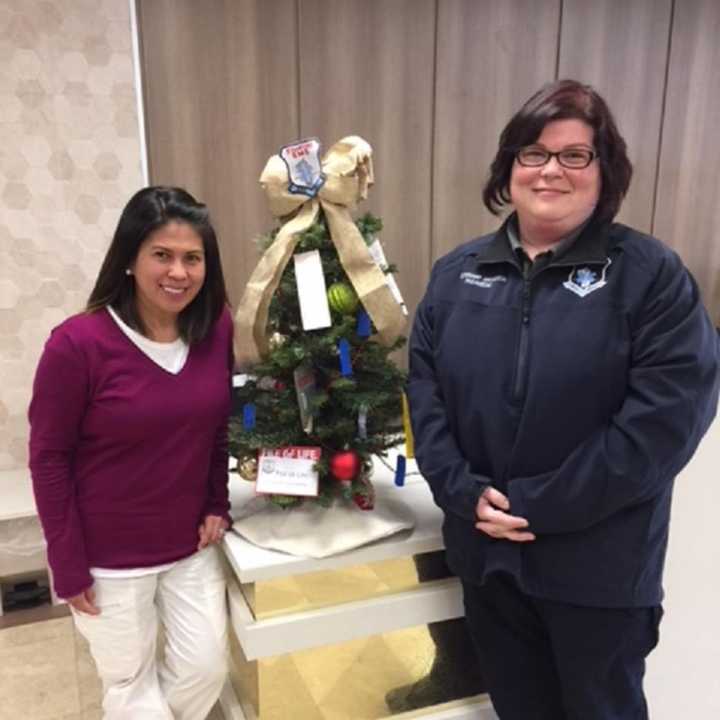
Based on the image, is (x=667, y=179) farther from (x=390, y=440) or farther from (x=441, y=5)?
(x=390, y=440)

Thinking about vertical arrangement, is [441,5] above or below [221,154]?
above

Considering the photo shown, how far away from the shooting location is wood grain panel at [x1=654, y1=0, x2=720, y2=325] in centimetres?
331

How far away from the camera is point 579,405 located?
123cm

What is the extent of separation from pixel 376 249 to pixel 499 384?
0.43 m

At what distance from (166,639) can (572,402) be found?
1088 millimetres

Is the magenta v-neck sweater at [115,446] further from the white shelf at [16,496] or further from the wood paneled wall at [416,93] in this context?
the wood paneled wall at [416,93]

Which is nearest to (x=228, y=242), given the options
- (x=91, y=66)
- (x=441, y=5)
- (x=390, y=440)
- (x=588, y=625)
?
(x=91, y=66)

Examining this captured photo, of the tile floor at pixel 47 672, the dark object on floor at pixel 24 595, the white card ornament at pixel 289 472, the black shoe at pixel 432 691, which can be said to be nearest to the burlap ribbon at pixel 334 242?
the white card ornament at pixel 289 472

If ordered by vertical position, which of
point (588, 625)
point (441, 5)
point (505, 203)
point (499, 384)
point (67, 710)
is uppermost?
point (441, 5)

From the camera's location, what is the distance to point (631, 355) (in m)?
1.21

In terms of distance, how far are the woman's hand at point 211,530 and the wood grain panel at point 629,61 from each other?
8.52 feet

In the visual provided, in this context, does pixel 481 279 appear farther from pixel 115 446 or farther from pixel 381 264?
pixel 115 446

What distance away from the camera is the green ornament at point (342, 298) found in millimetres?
1470

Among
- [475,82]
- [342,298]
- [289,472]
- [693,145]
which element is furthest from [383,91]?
[289,472]
